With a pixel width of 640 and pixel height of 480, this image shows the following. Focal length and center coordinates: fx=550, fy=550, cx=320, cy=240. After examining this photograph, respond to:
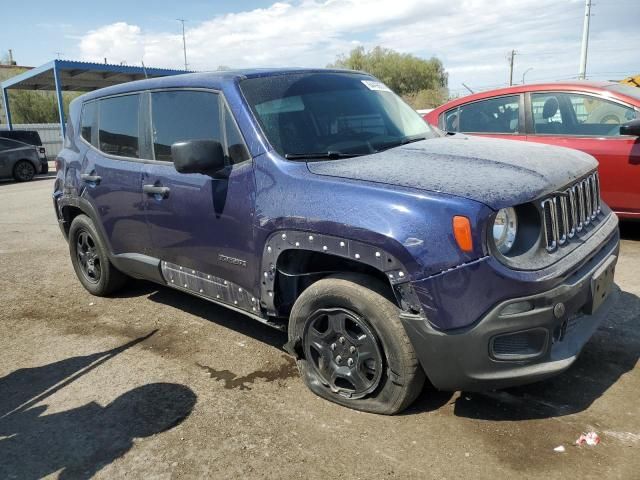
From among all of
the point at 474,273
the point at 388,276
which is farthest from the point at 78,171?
the point at 474,273

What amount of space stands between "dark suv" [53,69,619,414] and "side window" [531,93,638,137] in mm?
2429

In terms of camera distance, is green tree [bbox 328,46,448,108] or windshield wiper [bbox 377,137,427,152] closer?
windshield wiper [bbox 377,137,427,152]

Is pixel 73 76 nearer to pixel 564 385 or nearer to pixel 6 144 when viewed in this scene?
pixel 6 144

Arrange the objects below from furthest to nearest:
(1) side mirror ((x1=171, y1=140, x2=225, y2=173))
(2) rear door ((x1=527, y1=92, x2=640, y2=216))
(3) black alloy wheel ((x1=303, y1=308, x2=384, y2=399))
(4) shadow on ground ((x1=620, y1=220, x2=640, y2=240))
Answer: (4) shadow on ground ((x1=620, y1=220, x2=640, y2=240)) < (2) rear door ((x1=527, y1=92, x2=640, y2=216)) < (1) side mirror ((x1=171, y1=140, x2=225, y2=173)) < (3) black alloy wheel ((x1=303, y1=308, x2=384, y2=399))

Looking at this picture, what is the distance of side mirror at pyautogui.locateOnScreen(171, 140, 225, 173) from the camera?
10.4ft

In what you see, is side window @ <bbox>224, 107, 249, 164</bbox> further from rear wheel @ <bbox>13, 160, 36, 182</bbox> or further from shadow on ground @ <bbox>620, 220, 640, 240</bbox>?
rear wheel @ <bbox>13, 160, 36, 182</bbox>

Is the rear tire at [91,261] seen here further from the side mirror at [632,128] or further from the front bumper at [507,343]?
the side mirror at [632,128]

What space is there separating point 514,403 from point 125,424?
2.16 meters

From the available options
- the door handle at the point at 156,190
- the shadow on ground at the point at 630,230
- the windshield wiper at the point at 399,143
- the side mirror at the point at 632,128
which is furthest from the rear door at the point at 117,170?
the shadow on ground at the point at 630,230

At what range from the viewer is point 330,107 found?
12.0 ft

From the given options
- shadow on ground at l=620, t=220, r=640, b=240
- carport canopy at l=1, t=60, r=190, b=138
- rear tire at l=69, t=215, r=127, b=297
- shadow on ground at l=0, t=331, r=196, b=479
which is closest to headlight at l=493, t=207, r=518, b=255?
shadow on ground at l=0, t=331, r=196, b=479

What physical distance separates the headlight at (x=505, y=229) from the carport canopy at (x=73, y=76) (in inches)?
864

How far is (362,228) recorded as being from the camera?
8.69 ft

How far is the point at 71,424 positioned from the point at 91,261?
244 cm
